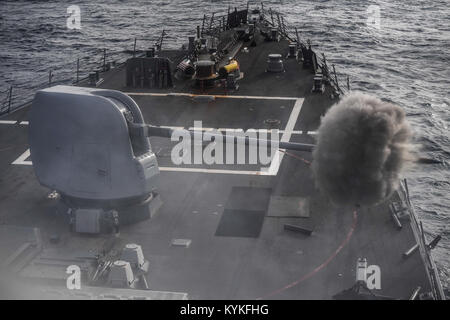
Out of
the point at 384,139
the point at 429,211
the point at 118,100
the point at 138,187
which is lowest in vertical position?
the point at 429,211

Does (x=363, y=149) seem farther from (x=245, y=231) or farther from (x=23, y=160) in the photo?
(x=23, y=160)

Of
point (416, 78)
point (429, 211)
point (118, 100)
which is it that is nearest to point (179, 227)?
point (118, 100)

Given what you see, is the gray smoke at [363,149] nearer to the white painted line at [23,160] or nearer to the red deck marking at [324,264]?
the red deck marking at [324,264]

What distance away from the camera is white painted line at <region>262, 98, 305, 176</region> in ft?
80.8

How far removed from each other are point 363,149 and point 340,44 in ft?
177

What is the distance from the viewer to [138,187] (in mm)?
19656

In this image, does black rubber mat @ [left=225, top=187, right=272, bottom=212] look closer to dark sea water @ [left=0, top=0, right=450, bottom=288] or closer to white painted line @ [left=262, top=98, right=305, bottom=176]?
white painted line @ [left=262, top=98, right=305, bottom=176]

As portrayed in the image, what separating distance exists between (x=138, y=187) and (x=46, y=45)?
53167 millimetres

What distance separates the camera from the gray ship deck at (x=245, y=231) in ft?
56.9

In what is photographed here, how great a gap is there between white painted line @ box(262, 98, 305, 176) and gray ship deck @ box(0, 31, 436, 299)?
8 centimetres

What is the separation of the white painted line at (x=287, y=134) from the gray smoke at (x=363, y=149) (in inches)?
451

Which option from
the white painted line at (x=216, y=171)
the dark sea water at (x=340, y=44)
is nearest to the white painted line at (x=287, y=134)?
the white painted line at (x=216, y=171)

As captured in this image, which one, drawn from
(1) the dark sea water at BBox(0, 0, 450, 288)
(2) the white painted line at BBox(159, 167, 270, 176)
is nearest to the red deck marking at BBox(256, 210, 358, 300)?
(2) the white painted line at BBox(159, 167, 270, 176)

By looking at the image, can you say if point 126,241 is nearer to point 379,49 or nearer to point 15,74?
point 15,74
